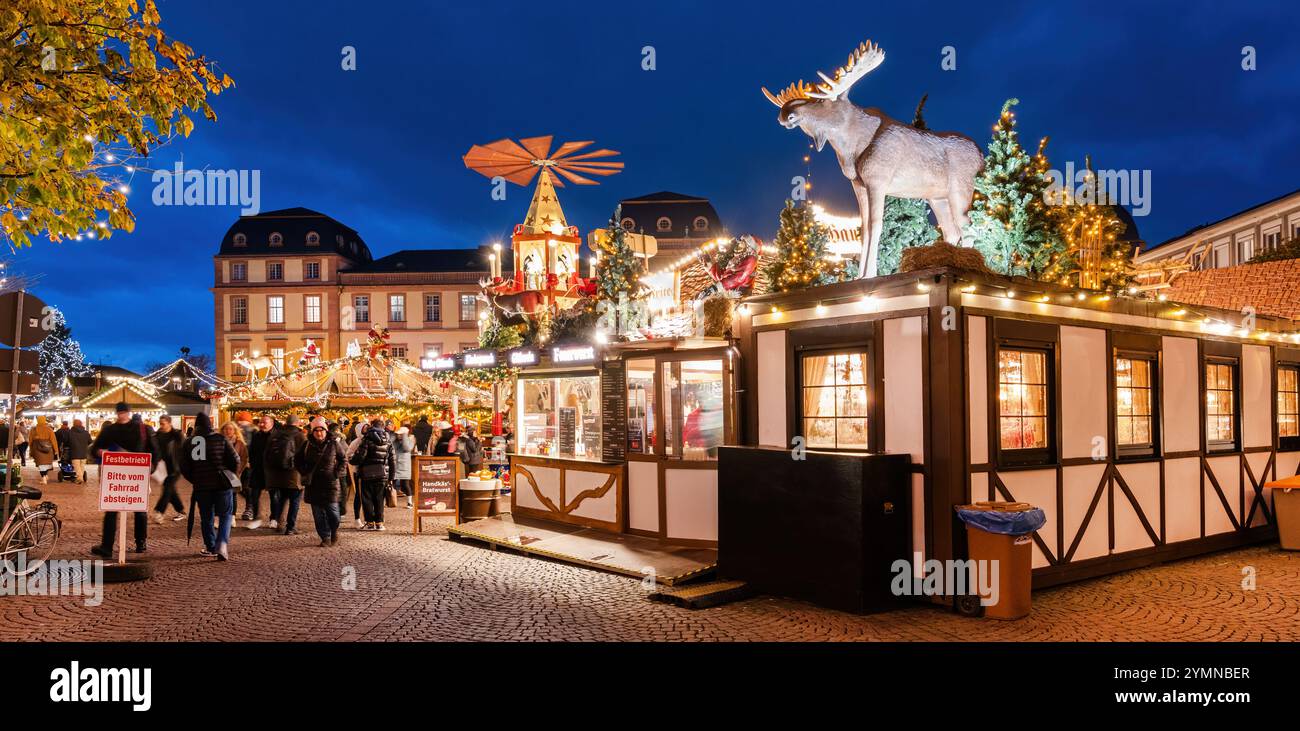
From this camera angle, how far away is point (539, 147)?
16359 millimetres

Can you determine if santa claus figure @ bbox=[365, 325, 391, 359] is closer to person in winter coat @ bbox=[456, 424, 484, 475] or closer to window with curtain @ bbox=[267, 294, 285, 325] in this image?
person in winter coat @ bbox=[456, 424, 484, 475]

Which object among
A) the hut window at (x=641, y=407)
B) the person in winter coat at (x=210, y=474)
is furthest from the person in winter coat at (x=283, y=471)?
the hut window at (x=641, y=407)

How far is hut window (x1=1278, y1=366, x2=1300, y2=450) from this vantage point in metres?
13.1

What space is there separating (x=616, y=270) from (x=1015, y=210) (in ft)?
22.8

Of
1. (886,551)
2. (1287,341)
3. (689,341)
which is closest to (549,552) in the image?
(689,341)

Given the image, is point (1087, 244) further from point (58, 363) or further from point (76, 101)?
point (58, 363)

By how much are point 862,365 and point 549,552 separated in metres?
4.68

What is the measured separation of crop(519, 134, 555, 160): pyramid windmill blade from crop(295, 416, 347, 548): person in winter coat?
254 inches

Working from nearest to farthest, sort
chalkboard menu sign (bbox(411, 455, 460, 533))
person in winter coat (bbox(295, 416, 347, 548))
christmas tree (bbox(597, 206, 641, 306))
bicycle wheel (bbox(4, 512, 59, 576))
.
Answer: bicycle wheel (bbox(4, 512, 59, 576)), person in winter coat (bbox(295, 416, 347, 548)), chalkboard menu sign (bbox(411, 455, 460, 533)), christmas tree (bbox(597, 206, 641, 306))

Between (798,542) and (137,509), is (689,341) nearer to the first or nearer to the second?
(798,542)

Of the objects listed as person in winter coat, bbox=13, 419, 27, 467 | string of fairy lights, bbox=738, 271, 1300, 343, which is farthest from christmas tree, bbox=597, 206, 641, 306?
person in winter coat, bbox=13, 419, 27, 467

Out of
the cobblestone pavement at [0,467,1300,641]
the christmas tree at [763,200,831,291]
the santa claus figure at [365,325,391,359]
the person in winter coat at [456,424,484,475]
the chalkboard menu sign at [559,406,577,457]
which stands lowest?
the cobblestone pavement at [0,467,1300,641]

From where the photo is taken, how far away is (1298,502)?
456 inches

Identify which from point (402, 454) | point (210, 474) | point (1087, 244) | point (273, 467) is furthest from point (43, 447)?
point (1087, 244)
